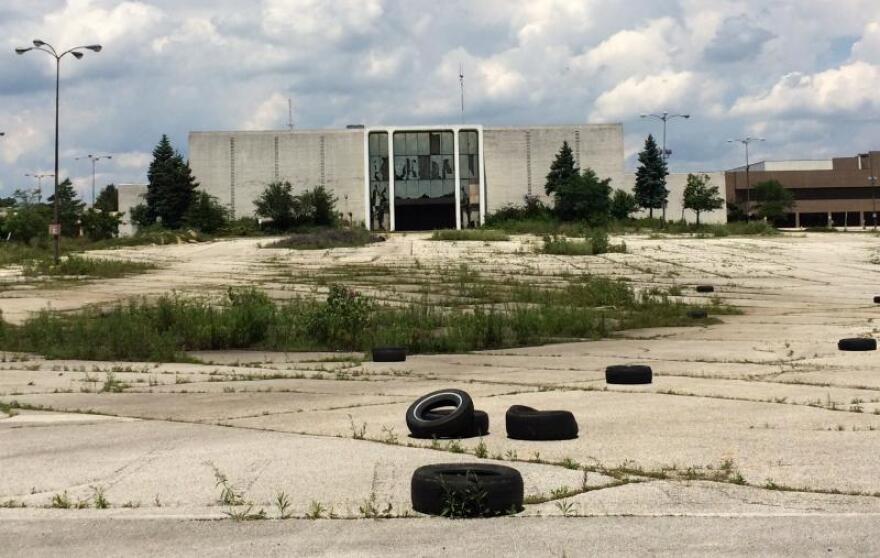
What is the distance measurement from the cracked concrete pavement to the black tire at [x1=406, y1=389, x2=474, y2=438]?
0.13 meters

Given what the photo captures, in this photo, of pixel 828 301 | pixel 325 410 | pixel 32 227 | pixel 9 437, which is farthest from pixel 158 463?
pixel 32 227

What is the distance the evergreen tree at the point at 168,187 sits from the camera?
96.2 m

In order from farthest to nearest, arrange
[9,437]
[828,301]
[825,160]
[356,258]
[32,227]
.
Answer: [825,160]
[32,227]
[356,258]
[828,301]
[9,437]

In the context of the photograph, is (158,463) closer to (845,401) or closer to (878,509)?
(878,509)

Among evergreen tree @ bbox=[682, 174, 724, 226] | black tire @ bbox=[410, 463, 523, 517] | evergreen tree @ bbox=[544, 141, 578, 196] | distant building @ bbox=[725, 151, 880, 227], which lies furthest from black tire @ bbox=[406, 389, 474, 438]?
distant building @ bbox=[725, 151, 880, 227]

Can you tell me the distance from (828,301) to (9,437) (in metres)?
22.1

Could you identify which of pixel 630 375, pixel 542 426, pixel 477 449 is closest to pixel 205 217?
pixel 630 375

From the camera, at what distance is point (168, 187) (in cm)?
9669

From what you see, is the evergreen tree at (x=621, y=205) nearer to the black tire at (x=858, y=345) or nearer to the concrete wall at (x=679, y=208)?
the concrete wall at (x=679, y=208)

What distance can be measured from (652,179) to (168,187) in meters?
51.2

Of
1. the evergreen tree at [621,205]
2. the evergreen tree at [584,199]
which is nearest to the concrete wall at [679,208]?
the evergreen tree at [621,205]

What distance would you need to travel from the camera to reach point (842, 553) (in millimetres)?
4945

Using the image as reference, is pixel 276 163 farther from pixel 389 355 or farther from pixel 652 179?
pixel 389 355

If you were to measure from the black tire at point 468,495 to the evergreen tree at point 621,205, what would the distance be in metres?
92.6
